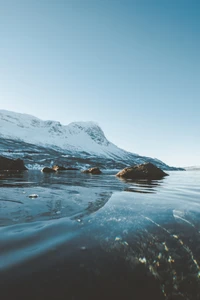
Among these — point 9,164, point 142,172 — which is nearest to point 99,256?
point 142,172

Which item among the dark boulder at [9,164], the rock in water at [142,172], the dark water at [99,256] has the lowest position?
the dark boulder at [9,164]

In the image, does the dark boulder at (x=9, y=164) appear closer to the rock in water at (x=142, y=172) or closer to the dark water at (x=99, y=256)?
the rock in water at (x=142, y=172)

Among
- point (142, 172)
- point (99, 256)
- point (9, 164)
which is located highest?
point (142, 172)

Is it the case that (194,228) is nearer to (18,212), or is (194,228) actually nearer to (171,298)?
(171,298)

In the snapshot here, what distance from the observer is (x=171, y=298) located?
76.7 inches

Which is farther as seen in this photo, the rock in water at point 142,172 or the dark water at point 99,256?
the rock in water at point 142,172

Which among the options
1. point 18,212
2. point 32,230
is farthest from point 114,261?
point 18,212

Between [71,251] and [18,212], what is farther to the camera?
[18,212]

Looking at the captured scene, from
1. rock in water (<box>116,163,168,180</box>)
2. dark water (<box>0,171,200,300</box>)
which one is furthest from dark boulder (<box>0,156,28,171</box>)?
dark water (<box>0,171,200,300</box>)

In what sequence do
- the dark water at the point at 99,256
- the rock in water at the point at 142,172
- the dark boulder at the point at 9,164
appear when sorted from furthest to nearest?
the dark boulder at the point at 9,164 → the rock in water at the point at 142,172 → the dark water at the point at 99,256

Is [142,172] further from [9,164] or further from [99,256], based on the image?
[9,164]

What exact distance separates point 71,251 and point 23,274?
729 millimetres

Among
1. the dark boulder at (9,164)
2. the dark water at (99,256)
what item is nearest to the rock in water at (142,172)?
the dark water at (99,256)

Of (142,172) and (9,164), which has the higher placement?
(142,172)
